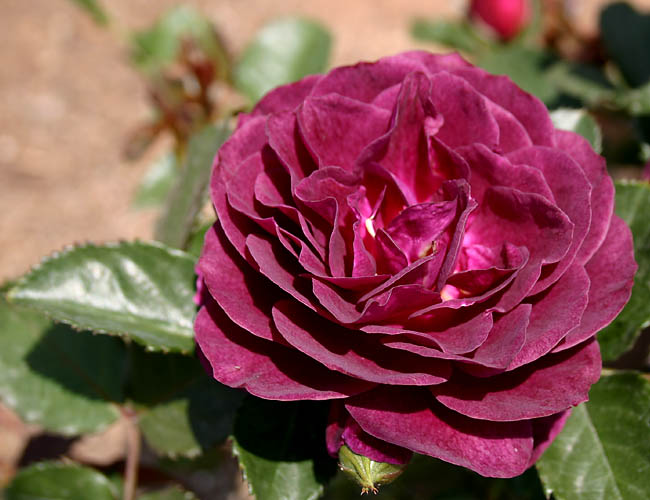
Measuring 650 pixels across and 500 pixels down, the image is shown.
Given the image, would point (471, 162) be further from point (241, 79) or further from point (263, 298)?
point (241, 79)

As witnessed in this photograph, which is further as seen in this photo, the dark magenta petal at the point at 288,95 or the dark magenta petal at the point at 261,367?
the dark magenta petal at the point at 288,95

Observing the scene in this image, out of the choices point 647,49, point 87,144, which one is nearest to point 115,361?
point 647,49

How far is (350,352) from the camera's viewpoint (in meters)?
0.46

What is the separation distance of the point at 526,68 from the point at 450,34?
1.30ft

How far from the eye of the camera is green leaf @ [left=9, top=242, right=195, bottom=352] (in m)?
0.59

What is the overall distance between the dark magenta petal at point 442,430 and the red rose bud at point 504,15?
128 cm

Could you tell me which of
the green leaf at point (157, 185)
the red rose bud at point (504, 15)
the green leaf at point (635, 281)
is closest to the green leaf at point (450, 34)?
the red rose bud at point (504, 15)

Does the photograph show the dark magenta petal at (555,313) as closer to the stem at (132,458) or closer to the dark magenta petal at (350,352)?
the dark magenta petal at (350,352)

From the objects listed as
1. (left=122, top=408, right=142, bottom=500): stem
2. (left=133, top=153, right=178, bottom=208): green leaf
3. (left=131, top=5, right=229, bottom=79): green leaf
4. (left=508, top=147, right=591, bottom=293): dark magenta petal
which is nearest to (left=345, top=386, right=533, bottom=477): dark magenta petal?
(left=508, top=147, right=591, bottom=293): dark magenta petal

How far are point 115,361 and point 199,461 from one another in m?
0.32

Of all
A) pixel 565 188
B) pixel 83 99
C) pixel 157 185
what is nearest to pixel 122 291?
pixel 565 188

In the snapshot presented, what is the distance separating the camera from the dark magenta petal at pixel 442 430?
45 cm

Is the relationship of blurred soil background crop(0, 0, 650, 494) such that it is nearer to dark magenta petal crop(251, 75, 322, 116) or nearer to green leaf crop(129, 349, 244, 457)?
green leaf crop(129, 349, 244, 457)

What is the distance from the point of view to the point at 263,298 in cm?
49
